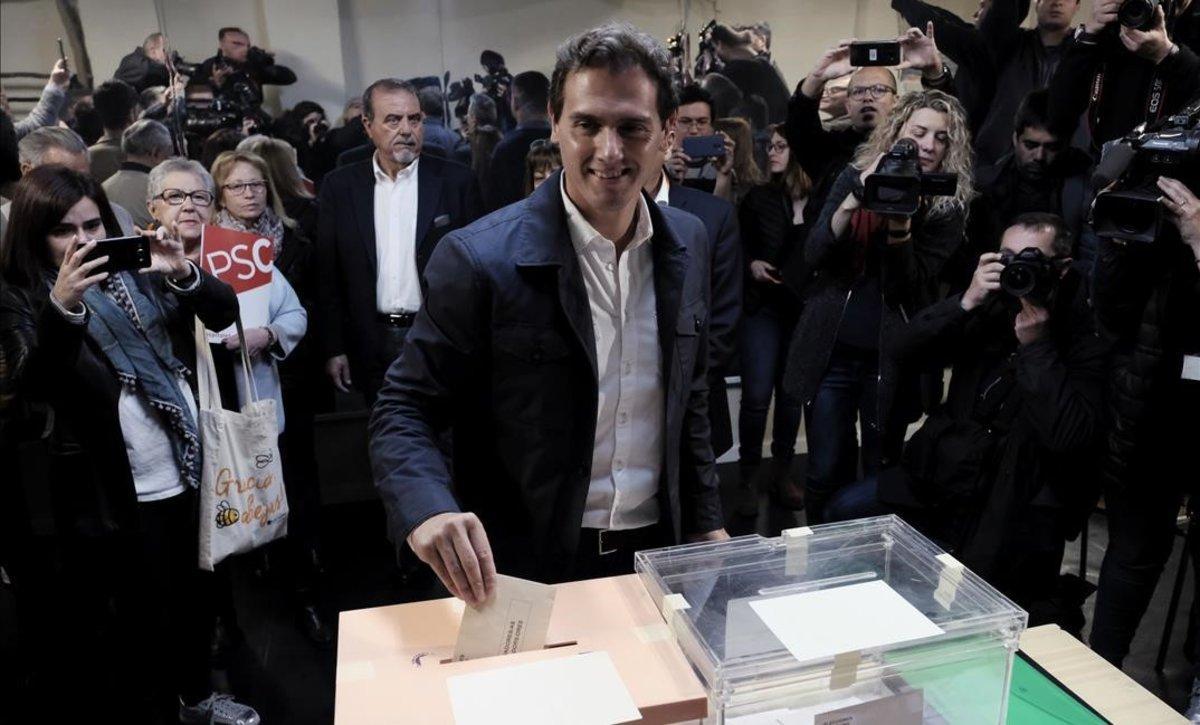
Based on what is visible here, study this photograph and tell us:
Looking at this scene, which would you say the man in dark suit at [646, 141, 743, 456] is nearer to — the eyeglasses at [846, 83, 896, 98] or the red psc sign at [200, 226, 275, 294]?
the eyeglasses at [846, 83, 896, 98]

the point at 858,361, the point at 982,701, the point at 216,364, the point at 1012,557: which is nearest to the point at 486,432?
the point at 982,701

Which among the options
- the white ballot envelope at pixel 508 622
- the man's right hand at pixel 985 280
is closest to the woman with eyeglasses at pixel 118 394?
the white ballot envelope at pixel 508 622

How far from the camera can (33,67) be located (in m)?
3.40

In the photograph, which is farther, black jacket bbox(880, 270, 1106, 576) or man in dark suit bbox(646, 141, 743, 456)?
man in dark suit bbox(646, 141, 743, 456)

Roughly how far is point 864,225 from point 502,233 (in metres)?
1.79

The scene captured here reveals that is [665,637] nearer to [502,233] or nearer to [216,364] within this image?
[502,233]

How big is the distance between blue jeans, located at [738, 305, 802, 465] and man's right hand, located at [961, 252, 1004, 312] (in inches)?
43.3

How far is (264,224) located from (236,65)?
0.82 metres

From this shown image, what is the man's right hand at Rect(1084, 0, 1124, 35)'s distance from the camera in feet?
8.01

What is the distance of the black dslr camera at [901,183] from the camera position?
2562mm

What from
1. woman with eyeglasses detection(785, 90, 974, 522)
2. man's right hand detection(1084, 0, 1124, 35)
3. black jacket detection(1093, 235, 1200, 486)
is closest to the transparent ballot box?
black jacket detection(1093, 235, 1200, 486)

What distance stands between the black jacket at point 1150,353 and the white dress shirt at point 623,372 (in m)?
1.33

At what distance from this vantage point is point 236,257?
2764 millimetres

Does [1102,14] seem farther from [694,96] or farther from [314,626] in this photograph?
[314,626]
